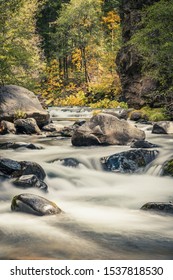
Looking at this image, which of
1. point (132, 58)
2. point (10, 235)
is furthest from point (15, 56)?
point (10, 235)

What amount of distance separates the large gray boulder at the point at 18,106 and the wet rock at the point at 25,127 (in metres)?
0.66

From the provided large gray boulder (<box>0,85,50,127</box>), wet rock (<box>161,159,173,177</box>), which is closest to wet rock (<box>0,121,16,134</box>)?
large gray boulder (<box>0,85,50,127</box>)

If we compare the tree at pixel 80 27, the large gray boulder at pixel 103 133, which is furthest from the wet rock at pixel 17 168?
the tree at pixel 80 27

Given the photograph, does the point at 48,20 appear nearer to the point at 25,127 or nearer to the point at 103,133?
the point at 25,127

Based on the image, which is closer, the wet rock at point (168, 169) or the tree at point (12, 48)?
the wet rock at point (168, 169)

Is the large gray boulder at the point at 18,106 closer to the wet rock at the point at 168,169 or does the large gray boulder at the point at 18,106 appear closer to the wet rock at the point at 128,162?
the wet rock at the point at 128,162

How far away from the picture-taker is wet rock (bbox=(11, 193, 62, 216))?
19.1 feet

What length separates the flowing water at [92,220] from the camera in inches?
182

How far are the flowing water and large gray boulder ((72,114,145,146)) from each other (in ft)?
7.09

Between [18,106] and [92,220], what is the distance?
12501 millimetres

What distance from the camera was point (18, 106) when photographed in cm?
1761

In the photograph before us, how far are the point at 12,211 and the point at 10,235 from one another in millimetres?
996

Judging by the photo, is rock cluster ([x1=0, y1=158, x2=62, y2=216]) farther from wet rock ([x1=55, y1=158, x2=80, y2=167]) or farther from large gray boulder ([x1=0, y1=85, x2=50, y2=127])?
large gray boulder ([x1=0, y1=85, x2=50, y2=127])

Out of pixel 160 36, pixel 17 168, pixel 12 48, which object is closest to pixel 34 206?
pixel 17 168
